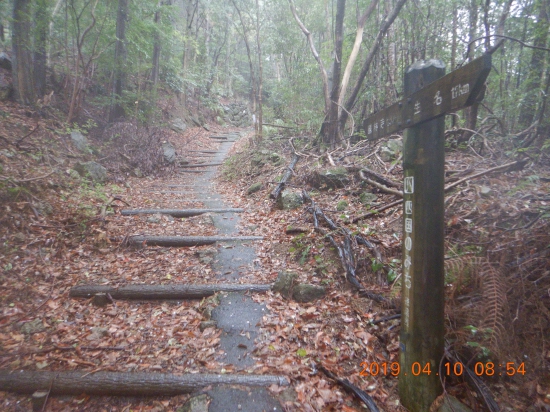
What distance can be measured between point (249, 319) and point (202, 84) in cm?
2350

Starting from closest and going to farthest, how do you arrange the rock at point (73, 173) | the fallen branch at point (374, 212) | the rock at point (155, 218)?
the fallen branch at point (374, 212)
the rock at point (155, 218)
the rock at point (73, 173)

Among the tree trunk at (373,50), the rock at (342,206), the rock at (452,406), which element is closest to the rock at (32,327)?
the rock at (452,406)

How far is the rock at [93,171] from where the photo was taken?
8.07 meters

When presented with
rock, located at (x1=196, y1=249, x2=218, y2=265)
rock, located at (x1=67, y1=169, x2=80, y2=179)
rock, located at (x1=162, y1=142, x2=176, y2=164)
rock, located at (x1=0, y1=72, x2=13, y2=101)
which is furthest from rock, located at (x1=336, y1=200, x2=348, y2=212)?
rock, located at (x1=0, y1=72, x2=13, y2=101)

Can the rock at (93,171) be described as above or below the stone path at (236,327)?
above

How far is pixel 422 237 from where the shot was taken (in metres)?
2.28

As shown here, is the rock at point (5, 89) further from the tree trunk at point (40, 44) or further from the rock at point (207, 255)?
the rock at point (207, 255)

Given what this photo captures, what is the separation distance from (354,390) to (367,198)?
3697mm

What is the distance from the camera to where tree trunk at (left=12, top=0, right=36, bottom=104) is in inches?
334

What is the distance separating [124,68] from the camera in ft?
36.8

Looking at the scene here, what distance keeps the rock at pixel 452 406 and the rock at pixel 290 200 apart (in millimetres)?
4584

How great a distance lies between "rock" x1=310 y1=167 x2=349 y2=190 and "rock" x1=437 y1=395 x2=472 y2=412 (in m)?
4.75

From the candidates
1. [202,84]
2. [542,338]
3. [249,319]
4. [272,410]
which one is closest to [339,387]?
[272,410]

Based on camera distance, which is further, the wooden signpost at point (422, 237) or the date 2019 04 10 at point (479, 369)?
the date 2019 04 10 at point (479, 369)
